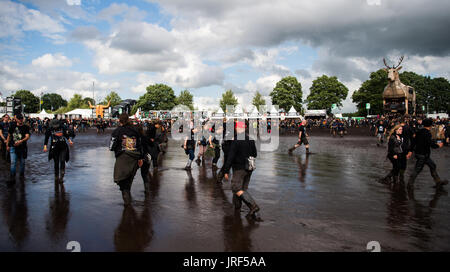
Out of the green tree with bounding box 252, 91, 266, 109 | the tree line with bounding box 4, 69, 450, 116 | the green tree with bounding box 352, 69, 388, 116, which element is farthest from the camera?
the green tree with bounding box 252, 91, 266, 109

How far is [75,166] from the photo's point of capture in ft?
37.2

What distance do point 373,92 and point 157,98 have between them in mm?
58639

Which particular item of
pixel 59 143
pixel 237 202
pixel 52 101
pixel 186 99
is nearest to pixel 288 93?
pixel 186 99

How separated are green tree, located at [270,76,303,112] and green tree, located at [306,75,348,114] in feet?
11.1

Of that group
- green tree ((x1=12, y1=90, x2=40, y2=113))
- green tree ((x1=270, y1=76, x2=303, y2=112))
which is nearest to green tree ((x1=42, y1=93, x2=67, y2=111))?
green tree ((x1=12, y1=90, x2=40, y2=113))

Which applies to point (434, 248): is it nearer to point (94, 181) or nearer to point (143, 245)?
point (143, 245)

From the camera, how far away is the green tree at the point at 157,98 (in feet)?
306

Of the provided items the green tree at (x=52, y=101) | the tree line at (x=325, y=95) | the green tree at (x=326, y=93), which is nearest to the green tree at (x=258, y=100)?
the tree line at (x=325, y=95)

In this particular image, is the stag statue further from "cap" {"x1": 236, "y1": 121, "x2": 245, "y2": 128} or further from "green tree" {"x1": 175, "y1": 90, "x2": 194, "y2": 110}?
"green tree" {"x1": 175, "y1": 90, "x2": 194, "y2": 110}

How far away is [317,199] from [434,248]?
107 inches

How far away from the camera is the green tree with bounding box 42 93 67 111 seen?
154m

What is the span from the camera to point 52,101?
516 feet
